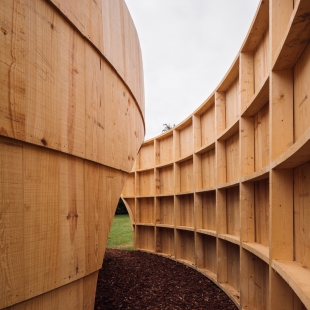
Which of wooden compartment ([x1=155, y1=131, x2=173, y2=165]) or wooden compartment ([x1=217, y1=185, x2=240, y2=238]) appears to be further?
wooden compartment ([x1=155, y1=131, x2=173, y2=165])

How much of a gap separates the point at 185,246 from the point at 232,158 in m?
3.03

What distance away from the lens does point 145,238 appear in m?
8.53

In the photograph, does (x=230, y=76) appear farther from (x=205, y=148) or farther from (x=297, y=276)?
(x=297, y=276)

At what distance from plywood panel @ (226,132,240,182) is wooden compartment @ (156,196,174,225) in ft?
9.72

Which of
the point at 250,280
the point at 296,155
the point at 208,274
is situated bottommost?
the point at 208,274

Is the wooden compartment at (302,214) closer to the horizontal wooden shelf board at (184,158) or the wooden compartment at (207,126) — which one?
the wooden compartment at (207,126)

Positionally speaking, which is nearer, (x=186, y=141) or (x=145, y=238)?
(x=186, y=141)

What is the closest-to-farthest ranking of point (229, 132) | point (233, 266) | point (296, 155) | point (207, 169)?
point (296, 155) < point (229, 132) < point (233, 266) < point (207, 169)

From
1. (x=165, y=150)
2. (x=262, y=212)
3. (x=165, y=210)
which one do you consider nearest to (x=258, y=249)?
(x=262, y=212)

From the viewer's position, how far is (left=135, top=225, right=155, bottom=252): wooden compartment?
827 cm

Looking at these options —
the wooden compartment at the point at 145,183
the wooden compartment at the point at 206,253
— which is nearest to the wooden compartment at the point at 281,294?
the wooden compartment at the point at 206,253

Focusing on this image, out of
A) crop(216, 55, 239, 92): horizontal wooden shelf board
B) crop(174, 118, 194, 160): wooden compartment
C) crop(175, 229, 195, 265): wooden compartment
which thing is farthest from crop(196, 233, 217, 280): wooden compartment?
crop(216, 55, 239, 92): horizontal wooden shelf board

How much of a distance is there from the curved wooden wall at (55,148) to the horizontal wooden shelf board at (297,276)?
132cm

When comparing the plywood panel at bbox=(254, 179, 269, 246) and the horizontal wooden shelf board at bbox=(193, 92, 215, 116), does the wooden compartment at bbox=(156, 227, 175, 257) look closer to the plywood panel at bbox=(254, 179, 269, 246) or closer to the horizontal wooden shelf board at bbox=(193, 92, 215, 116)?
the horizontal wooden shelf board at bbox=(193, 92, 215, 116)
